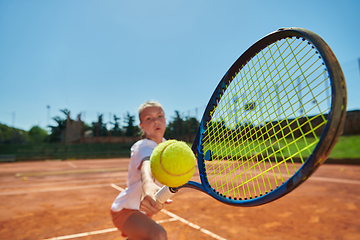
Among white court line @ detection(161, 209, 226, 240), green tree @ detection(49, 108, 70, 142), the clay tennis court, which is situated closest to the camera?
Answer: white court line @ detection(161, 209, 226, 240)

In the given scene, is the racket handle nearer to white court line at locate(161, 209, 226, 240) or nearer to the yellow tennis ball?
the yellow tennis ball

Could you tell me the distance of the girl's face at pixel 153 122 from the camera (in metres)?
2.06

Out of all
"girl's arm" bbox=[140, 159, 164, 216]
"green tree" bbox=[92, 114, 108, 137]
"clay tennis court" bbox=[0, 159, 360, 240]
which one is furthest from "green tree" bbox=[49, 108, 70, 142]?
"girl's arm" bbox=[140, 159, 164, 216]

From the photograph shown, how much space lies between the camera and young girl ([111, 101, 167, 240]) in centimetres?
143

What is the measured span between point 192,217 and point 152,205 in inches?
96.5

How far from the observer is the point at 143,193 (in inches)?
56.9

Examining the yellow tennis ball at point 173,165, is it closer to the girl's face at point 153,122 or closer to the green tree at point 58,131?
the girl's face at point 153,122

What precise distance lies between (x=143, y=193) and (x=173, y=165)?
1.08 ft

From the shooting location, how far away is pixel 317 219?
11.2ft

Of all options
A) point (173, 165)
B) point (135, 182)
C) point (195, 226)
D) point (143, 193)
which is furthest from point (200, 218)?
point (173, 165)

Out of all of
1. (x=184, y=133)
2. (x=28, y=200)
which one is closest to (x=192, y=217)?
(x=28, y=200)

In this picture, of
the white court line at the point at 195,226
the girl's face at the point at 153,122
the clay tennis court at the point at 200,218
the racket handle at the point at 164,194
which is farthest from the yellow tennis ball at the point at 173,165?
the white court line at the point at 195,226

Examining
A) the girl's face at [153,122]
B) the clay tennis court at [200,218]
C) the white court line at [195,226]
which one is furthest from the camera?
the clay tennis court at [200,218]

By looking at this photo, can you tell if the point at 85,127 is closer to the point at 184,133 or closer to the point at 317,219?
the point at 184,133
